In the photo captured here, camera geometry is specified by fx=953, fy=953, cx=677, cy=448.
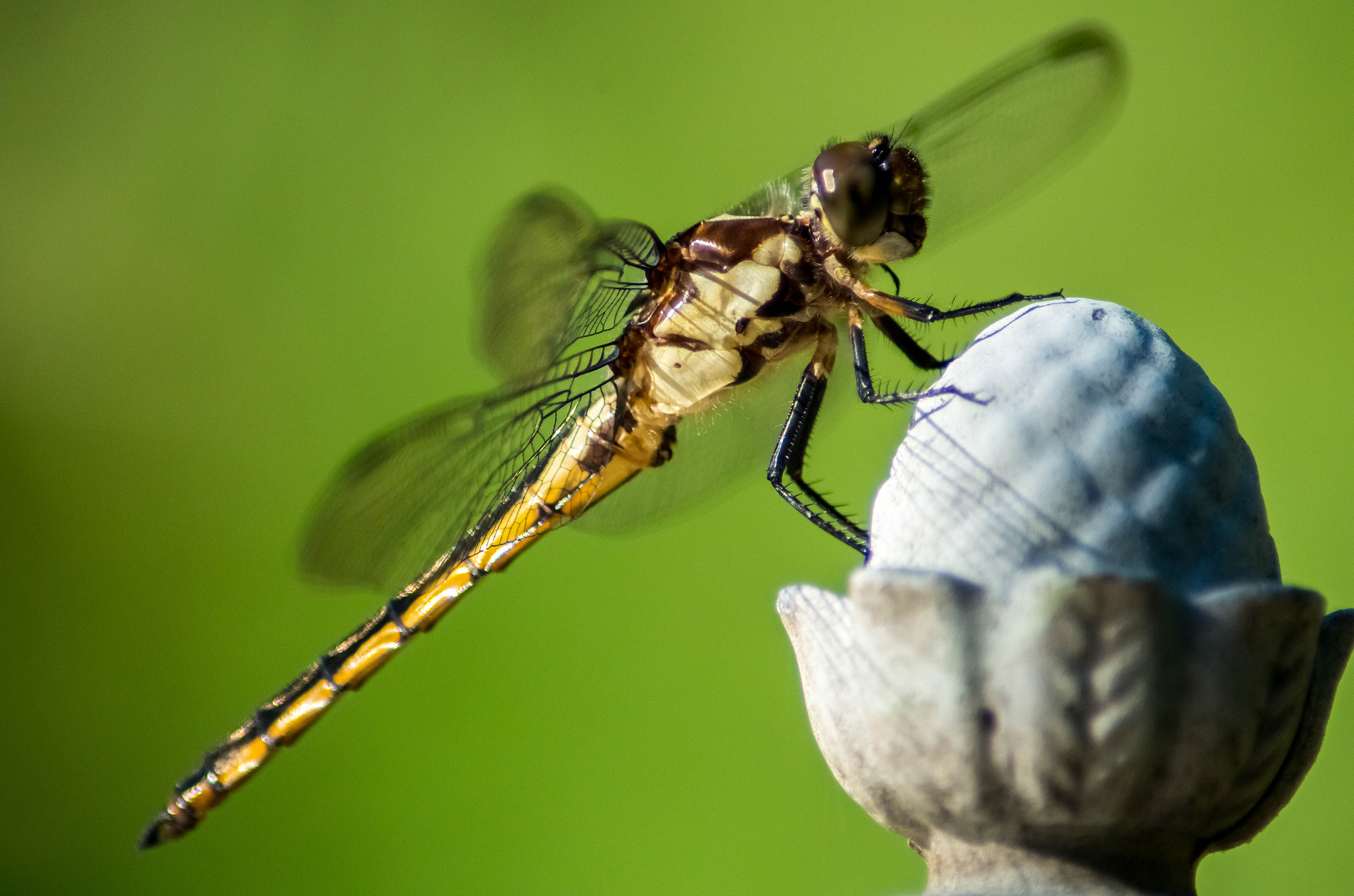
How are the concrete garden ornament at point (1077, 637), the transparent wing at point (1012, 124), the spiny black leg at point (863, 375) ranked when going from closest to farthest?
the concrete garden ornament at point (1077, 637), the spiny black leg at point (863, 375), the transparent wing at point (1012, 124)

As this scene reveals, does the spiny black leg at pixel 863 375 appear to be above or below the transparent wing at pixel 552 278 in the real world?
below

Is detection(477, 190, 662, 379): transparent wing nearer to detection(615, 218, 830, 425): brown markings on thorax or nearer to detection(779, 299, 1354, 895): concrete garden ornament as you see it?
detection(615, 218, 830, 425): brown markings on thorax

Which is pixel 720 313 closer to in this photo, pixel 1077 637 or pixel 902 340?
pixel 902 340

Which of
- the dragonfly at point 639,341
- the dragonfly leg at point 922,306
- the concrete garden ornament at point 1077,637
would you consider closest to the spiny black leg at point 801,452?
the dragonfly at point 639,341

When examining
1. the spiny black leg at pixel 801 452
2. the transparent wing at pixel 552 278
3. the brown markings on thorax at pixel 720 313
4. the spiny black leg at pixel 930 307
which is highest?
the transparent wing at pixel 552 278

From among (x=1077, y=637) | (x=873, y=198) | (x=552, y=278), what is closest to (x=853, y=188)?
(x=873, y=198)

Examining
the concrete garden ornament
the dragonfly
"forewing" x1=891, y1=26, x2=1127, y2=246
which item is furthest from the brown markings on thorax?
the concrete garden ornament

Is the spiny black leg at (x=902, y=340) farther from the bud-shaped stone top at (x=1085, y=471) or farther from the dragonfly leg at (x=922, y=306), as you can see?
the bud-shaped stone top at (x=1085, y=471)

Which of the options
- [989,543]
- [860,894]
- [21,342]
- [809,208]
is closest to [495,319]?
[809,208]

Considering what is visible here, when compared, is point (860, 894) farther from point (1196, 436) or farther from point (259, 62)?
point (259, 62)
